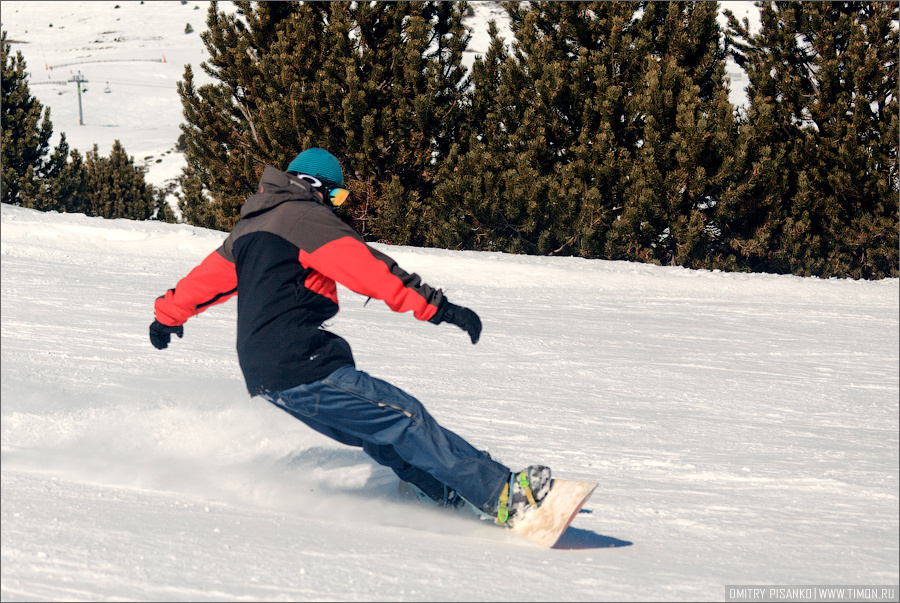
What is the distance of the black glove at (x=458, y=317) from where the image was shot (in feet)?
10.5

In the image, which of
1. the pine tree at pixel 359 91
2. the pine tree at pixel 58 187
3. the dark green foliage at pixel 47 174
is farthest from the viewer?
the pine tree at pixel 58 187

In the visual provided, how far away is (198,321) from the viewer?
753cm

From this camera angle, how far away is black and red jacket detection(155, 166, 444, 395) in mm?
3150

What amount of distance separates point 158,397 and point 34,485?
1.47 meters

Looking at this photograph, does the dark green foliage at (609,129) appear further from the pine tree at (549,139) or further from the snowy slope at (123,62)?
the snowy slope at (123,62)

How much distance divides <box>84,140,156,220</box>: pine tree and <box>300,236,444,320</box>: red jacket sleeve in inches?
949

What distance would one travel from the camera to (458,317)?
10.6 feet

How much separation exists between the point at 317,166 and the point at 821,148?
1225 centimetres

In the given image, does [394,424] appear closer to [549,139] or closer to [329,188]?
[329,188]

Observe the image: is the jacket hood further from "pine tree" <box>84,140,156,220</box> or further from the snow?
"pine tree" <box>84,140,156,220</box>

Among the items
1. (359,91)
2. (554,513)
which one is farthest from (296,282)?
(359,91)

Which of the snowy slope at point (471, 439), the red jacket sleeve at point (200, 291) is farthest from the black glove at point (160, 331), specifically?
the snowy slope at point (471, 439)

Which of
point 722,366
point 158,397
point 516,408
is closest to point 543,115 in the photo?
point 722,366

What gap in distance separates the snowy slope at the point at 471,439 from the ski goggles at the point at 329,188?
4.04 ft
